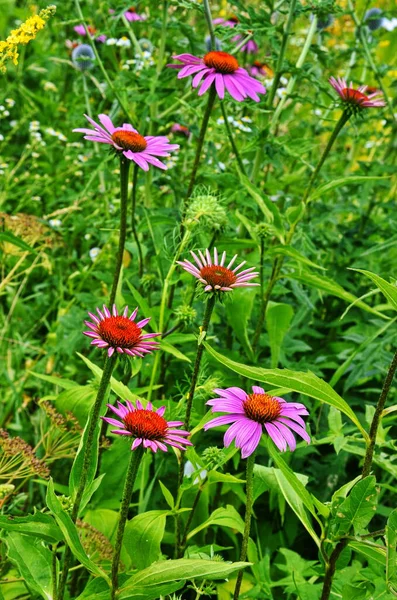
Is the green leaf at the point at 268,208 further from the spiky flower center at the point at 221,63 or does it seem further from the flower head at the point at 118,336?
the flower head at the point at 118,336

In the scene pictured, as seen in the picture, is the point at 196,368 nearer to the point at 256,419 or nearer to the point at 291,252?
the point at 256,419

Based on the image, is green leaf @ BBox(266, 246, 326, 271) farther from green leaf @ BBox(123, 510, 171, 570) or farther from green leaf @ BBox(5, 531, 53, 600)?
green leaf @ BBox(5, 531, 53, 600)

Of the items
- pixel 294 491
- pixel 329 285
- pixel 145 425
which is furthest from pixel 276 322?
pixel 145 425

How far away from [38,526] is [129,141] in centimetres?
61

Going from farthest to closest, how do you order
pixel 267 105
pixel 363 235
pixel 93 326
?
pixel 363 235 → pixel 267 105 → pixel 93 326

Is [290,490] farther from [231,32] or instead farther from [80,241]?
[80,241]

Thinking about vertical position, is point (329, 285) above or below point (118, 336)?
above

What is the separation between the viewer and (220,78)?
145cm

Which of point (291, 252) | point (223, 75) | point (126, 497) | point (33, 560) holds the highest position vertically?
point (223, 75)

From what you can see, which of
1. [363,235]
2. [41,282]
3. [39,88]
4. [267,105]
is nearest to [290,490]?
[267,105]

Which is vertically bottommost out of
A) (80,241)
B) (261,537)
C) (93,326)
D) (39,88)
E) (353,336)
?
(261,537)

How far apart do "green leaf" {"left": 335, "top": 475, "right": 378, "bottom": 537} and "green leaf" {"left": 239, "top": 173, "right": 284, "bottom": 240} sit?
0.64 metres

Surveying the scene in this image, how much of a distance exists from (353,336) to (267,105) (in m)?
0.58

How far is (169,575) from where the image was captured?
0.92m
